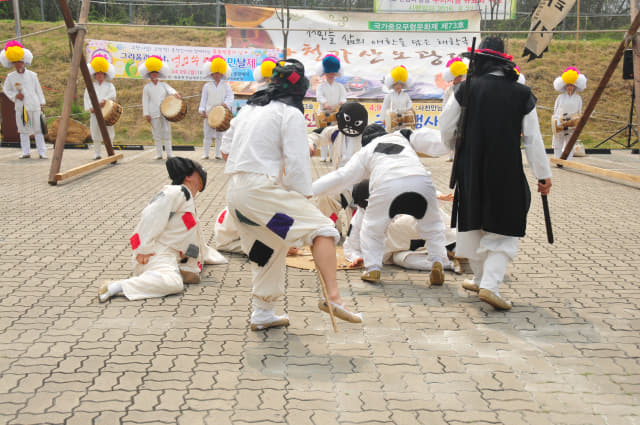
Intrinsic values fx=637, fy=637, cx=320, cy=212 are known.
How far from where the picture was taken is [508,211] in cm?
443

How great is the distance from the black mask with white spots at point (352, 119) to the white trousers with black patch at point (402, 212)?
1239mm

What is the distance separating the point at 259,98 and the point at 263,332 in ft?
4.89

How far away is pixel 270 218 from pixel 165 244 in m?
1.49

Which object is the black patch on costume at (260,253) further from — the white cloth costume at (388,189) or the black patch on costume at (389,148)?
the black patch on costume at (389,148)

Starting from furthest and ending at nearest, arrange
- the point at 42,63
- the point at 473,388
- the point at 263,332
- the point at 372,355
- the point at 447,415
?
the point at 42,63, the point at 263,332, the point at 372,355, the point at 473,388, the point at 447,415

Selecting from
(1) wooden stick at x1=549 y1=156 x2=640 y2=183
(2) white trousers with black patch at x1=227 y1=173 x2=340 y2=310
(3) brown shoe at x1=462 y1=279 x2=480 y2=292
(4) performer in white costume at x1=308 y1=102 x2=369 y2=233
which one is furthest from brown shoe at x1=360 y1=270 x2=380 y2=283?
(1) wooden stick at x1=549 y1=156 x2=640 y2=183

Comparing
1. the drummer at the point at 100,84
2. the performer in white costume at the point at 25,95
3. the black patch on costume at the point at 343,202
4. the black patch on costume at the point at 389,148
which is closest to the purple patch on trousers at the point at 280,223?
the black patch on costume at the point at 389,148

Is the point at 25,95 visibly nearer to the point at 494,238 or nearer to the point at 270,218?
the point at 270,218

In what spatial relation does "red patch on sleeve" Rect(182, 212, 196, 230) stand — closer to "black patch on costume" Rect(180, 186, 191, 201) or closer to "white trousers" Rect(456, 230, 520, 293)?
"black patch on costume" Rect(180, 186, 191, 201)

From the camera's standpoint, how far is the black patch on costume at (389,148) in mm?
5281

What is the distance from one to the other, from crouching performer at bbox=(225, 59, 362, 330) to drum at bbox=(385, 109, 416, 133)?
5850 mm

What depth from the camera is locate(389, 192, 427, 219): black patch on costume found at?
510 cm

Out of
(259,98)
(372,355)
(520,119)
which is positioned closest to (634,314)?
(520,119)

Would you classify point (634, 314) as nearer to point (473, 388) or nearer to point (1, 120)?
point (473, 388)
